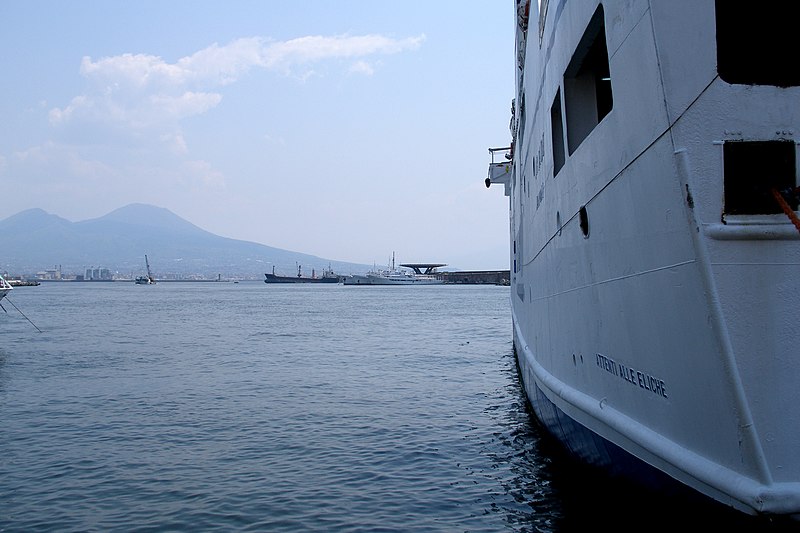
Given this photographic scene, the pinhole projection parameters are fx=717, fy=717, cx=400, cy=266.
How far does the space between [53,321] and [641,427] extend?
4555cm

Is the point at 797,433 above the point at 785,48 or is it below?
below

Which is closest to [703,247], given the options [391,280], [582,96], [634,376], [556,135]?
[634,376]

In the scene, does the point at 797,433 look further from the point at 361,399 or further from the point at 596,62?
the point at 361,399

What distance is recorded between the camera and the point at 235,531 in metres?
7.74

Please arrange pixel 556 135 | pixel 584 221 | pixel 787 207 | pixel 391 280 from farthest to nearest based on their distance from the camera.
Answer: pixel 391 280 → pixel 556 135 → pixel 584 221 → pixel 787 207

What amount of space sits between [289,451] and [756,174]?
884 cm

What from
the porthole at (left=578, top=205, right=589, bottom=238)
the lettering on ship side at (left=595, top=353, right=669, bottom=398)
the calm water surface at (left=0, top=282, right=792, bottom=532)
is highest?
the porthole at (left=578, top=205, right=589, bottom=238)

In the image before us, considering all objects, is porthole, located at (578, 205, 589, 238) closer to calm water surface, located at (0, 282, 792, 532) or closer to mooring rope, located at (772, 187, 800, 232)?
calm water surface, located at (0, 282, 792, 532)

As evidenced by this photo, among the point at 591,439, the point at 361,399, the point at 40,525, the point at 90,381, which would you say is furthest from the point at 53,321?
the point at 591,439

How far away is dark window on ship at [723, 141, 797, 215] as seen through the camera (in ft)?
13.1

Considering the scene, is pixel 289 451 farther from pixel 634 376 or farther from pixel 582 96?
pixel 634 376

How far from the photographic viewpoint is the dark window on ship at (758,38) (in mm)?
4273

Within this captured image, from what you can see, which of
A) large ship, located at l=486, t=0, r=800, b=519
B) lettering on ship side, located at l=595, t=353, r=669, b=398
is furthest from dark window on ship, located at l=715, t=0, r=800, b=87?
lettering on ship side, located at l=595, t=353, r=669, b=398

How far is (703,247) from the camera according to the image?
405cm
